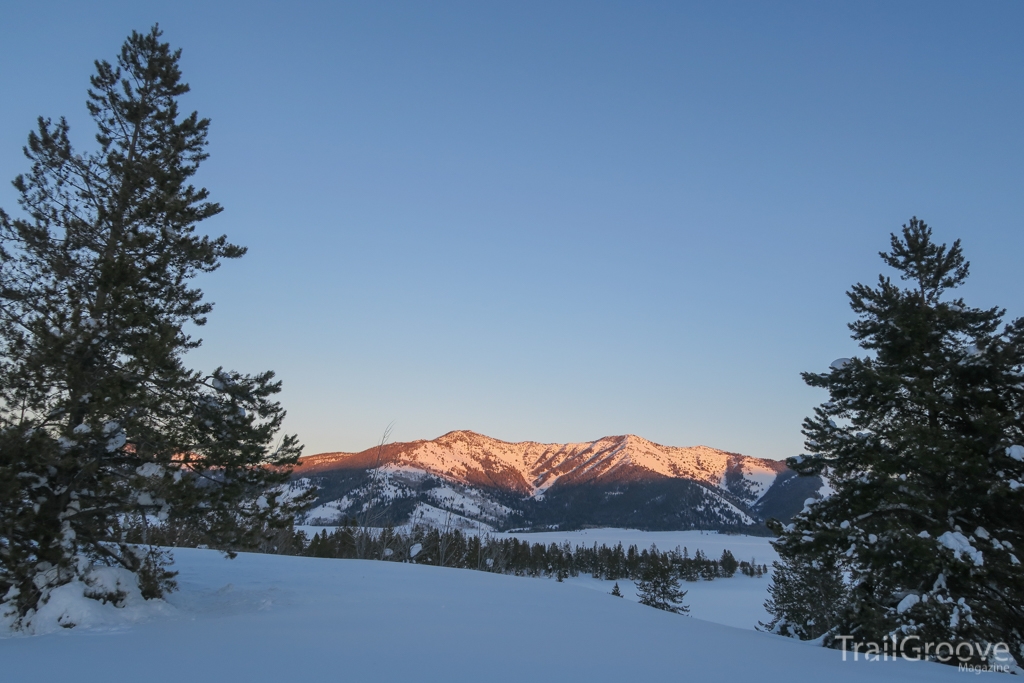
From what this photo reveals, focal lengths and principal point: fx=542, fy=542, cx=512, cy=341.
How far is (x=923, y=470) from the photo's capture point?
38.9 ft

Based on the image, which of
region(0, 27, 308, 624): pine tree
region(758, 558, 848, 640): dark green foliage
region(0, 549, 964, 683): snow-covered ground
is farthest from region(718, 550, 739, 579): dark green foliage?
region(0, 27, 308, 624): pine tree

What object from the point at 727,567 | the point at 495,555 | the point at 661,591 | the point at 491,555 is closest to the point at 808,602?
the point at 661,591

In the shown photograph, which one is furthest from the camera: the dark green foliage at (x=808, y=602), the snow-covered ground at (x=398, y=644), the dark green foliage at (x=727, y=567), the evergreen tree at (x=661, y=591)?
the dark green foliage at (x=727, y=567)

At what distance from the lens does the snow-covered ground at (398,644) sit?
15.2 ft

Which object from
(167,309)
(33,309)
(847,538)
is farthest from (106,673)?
(847,538)

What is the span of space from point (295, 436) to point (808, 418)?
1249 cm

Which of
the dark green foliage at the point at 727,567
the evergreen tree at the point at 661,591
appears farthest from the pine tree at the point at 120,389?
the dark green foliage at the point at 727,567

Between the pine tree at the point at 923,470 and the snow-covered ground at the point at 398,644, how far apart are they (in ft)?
13.8

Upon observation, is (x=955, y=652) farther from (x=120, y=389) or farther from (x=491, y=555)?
(x=491, y=555)

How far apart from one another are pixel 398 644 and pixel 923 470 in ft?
39.2

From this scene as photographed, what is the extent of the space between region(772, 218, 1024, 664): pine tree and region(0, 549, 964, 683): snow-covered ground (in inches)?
166

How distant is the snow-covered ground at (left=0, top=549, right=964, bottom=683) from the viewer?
15.2 feet

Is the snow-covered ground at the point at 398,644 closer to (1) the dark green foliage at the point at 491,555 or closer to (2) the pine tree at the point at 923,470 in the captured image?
(2) the pine tree at the point at 923,470

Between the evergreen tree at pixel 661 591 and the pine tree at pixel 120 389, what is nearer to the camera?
the pine tree at pixel 120 389
